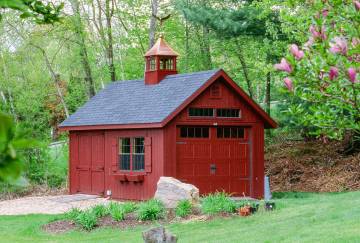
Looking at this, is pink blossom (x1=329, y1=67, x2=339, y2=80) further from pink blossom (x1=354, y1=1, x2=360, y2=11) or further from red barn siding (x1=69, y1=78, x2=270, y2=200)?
red barn siding (x1=69, y1=78, x2=270, y2=200)

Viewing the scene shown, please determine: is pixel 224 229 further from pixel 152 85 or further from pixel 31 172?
pixel 31 172

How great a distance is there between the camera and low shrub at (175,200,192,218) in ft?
45.7

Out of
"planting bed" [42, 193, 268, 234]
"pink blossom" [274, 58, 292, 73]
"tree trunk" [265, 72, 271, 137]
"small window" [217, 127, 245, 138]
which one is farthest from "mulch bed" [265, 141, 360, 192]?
"pink blossom" [274, 58, 292, 73]

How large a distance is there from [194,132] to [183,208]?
472 centimetres

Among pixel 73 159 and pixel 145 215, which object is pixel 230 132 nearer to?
pixel 73 159

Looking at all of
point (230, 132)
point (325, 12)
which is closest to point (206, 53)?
point (230, 132)

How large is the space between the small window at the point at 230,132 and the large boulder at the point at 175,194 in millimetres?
3780

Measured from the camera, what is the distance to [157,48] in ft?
67.1

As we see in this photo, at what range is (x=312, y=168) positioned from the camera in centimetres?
2261

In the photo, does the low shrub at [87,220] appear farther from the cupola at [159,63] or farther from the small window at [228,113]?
the cupola at [159,63]

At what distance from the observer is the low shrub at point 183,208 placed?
1392 cm

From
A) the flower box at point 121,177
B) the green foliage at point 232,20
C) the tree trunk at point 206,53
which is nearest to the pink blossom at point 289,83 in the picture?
the flower box at point 121,177

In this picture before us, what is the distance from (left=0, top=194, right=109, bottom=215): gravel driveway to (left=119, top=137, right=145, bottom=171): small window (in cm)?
114

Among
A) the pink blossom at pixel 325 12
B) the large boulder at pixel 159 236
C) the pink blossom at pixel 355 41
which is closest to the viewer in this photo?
the pink blossom at pixel 355 41
